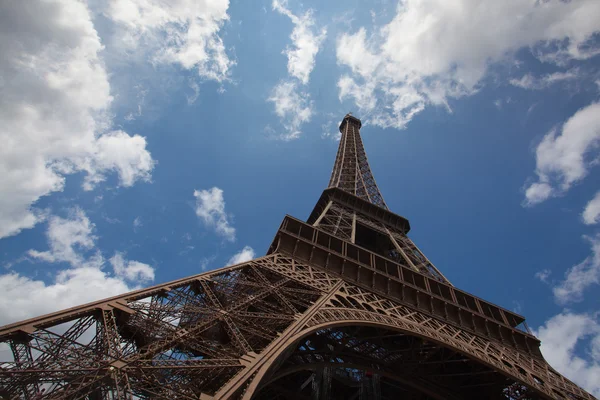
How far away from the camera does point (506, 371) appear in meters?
16.0

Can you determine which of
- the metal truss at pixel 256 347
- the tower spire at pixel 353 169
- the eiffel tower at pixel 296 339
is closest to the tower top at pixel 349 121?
the tower spire at pixel 353 169

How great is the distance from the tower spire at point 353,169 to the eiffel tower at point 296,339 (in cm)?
1168

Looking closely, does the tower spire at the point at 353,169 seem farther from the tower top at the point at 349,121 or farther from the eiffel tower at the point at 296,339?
the eiffel tower at the point at 296,339

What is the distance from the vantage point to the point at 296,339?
10961 mm

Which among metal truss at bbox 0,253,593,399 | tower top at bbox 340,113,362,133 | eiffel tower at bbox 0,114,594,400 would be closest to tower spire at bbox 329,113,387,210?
tower top at bbox 340,113,362,133

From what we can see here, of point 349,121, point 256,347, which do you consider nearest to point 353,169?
point 349,121

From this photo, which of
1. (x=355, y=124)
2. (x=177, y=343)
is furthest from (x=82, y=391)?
(x=355, y=124)

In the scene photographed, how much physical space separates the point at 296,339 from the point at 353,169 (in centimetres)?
3457

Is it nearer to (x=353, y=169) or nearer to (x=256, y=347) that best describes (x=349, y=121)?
(x=353, y=169)

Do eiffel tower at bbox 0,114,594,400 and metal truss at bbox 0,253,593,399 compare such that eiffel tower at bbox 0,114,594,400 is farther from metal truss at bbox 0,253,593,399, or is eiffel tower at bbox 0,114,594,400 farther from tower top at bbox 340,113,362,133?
tower top at bbox 340,113,362,133

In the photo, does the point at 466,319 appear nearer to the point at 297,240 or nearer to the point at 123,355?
the point at 297,240

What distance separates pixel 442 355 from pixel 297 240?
27.8ft

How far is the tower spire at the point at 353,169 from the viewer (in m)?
39.3

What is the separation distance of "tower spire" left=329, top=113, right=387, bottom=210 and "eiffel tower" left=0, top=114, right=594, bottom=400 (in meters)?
11.7
